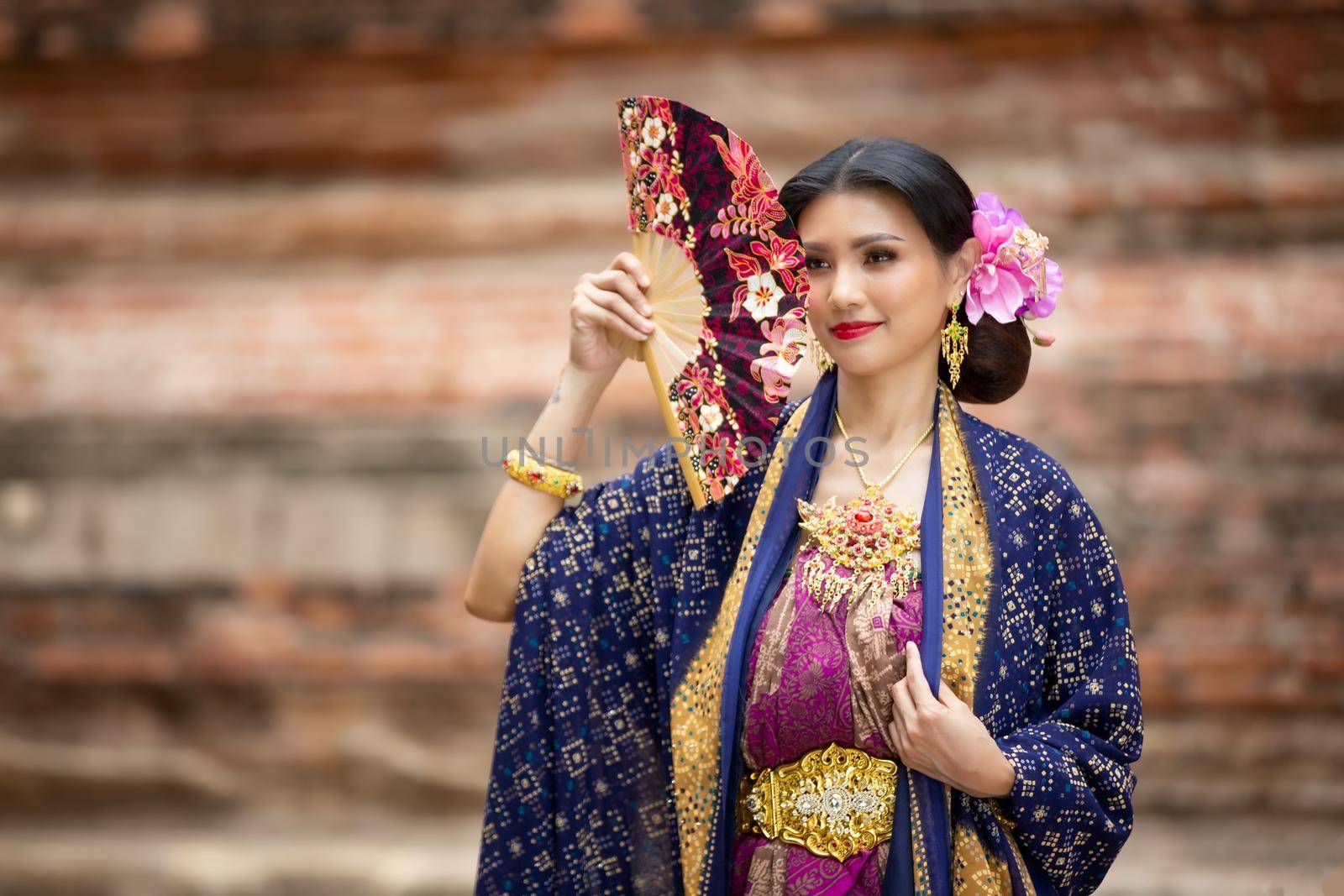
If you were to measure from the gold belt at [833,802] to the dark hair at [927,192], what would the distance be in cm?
70

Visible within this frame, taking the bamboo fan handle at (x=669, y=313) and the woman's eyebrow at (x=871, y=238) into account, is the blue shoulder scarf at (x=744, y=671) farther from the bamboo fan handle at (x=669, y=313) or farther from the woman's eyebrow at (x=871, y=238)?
the woman's eyebrow at (x=871, y=238)

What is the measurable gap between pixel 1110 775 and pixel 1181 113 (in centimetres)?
259

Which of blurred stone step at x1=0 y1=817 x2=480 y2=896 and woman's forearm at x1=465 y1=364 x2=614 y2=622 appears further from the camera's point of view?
blurred stone step at x1=0 y1=817 x2=480 y2=896

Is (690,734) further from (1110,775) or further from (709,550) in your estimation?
(1110,775)

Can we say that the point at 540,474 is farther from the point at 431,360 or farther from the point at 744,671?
the point at 431,360

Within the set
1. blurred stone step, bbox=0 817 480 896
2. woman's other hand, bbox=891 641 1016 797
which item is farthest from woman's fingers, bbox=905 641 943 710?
blurred stone step, bbox=0 817 480 896

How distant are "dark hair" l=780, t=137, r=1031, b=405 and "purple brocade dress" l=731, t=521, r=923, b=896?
43 centimetres

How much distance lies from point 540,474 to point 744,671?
50 cm

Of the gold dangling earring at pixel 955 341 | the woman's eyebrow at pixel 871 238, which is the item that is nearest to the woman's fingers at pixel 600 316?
the woman's eyebrow at pixel 871 238

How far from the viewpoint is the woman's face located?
7.13 ft

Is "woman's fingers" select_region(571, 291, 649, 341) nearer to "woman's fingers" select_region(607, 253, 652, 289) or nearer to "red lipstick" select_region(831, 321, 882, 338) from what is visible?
"woman's fingers" select_region(607, 253, 652, 289)

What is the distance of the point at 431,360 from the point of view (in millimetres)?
4246

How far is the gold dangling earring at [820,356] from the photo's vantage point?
2.32 metres

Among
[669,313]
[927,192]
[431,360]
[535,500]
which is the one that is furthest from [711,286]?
[431,360]
